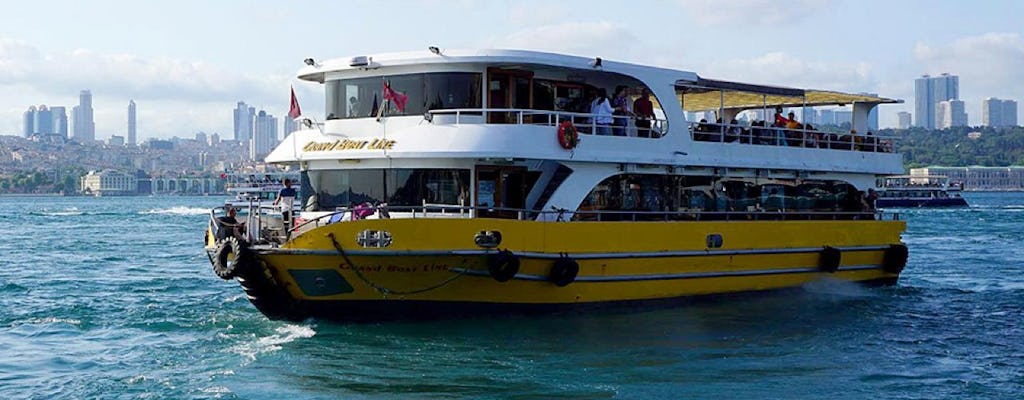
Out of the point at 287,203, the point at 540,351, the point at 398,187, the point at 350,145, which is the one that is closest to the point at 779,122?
the point at 398,187

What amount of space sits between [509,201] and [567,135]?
1.34 metres

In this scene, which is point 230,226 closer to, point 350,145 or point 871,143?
point 350,145

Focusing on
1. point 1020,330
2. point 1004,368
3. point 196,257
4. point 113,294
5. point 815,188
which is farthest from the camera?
point 196,257

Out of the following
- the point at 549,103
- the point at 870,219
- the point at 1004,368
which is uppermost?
the point at 549,103

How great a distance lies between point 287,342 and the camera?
1755 centimetres

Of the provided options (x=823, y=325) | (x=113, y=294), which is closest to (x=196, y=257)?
(x=113, y=294)

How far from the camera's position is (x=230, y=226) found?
18.5 metres

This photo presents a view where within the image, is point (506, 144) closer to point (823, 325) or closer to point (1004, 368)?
point (823, 325)

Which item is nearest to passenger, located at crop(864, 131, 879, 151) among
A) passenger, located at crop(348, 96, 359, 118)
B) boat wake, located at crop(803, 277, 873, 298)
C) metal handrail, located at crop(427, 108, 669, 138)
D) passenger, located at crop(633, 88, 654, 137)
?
boat wake, located at crop(803, 277, 873, 298)

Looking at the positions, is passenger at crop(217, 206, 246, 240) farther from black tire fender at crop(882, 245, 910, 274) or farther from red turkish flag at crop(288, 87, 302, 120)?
black tire fender at crop(882, 245, 910, 274)

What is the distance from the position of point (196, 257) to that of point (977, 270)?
21632 millimetres

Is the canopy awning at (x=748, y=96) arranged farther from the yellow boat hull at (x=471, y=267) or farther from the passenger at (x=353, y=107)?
the passenger at (x=353, y=107)

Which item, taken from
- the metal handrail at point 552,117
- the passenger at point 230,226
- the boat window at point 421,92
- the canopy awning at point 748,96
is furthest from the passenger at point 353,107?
the canopy awning at point 748,96

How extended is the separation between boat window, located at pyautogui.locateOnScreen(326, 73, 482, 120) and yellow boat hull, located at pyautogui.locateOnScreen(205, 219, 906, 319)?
2.35 metres
